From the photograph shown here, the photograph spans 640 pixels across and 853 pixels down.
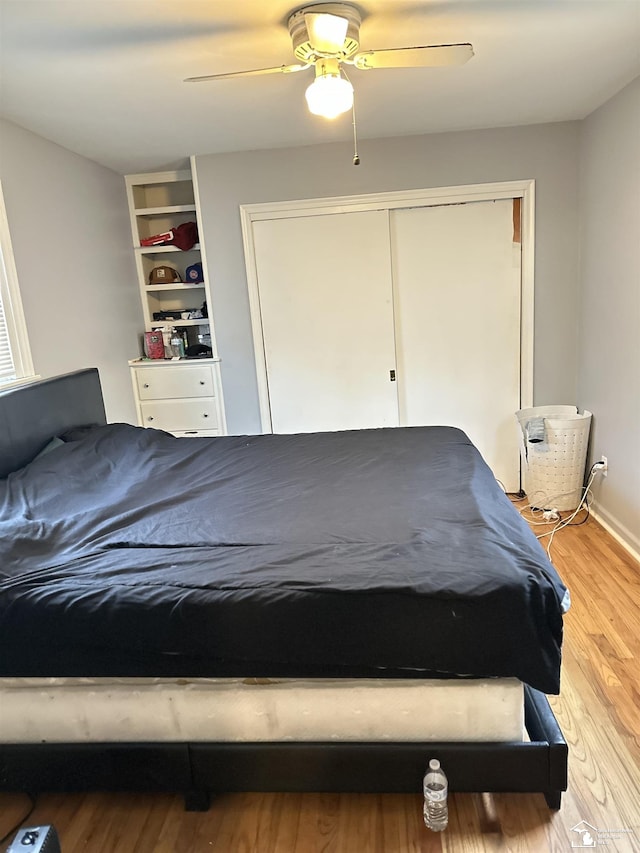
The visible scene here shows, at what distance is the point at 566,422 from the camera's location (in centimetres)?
349

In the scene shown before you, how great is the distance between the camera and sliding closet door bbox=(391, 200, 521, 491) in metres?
3.76

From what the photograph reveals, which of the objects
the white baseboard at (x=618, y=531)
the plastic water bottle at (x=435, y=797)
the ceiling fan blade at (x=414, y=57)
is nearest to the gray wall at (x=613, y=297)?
the white baseboard at (x=618, y=531)

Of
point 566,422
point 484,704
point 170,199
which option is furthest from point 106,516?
point 170,199

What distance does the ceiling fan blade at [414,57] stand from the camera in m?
1.98

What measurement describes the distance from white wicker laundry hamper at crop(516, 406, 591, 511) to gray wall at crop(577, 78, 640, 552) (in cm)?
10

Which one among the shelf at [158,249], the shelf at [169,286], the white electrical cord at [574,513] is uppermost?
the shelf at [158,249]

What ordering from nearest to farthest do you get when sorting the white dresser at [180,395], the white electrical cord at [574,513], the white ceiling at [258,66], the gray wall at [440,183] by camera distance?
the white ceiling at [258,66] → the white electrical cord at [574,513] → the gray wall at [440,183] → the white dresser at [180,395]

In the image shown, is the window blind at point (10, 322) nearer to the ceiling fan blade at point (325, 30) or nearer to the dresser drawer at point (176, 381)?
the dresser drawer at point (176, 381)

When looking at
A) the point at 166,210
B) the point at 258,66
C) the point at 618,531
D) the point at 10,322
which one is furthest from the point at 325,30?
the point at 618,531

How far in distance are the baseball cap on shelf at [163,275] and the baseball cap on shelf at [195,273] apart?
0.12 m

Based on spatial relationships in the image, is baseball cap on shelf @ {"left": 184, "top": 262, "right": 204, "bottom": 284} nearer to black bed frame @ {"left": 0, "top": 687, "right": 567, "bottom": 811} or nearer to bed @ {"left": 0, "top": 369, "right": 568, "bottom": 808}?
bed @ {"left": 0, "top": 369, "right": 568, "bottom": 808}

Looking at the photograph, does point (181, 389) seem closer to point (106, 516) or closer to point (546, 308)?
point (106, 516)

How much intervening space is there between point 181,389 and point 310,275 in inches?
45.2

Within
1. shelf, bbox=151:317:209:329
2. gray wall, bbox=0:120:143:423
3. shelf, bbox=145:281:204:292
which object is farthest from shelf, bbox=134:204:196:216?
shelf, bbox=151:317:209:329
